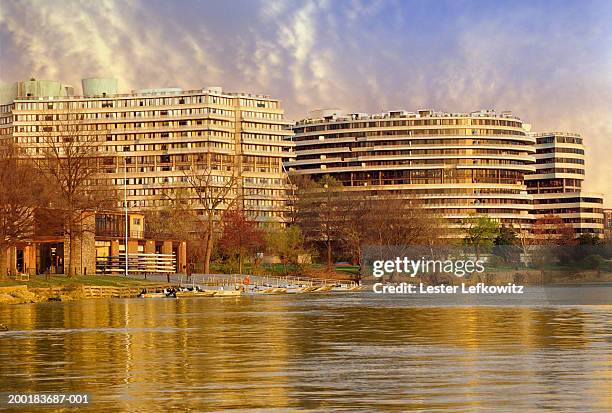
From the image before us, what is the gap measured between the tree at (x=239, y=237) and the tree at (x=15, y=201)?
5941 centimetres

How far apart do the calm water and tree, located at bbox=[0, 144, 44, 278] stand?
37.0 m

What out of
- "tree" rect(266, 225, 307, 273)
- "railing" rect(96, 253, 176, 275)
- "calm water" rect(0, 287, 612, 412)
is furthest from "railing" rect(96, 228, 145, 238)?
"calm water" rect(0, 287, 612, 412)

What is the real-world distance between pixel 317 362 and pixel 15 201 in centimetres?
7039

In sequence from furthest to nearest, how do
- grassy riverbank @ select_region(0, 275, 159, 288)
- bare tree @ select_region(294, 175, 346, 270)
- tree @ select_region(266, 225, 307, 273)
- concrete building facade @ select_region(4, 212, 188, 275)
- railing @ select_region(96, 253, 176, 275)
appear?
1. bare tree @ select_region(294, 175, 346, 270)
2. tree @ select_region(266, 225, 307, 273)
3. railing @ select_region(96, 253, 176, 275)
4. concrete building facade @ select_region(4, 212, 188, 275)
5. grassy riverbank @ select_region(0, 275, 159, 288)

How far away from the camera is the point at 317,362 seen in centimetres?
3659

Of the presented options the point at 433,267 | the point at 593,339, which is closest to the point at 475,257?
the point at 433,267

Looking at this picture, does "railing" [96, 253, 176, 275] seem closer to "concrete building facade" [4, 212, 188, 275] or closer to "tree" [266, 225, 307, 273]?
"concrete building facade" [4, 212, 188, 275]

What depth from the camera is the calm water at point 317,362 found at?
26.8 m

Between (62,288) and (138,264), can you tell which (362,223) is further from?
(62,288)

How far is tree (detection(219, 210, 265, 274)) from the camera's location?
561 ft

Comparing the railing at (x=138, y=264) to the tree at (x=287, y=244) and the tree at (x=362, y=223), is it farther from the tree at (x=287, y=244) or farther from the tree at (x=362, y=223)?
the tree at (x=362, y=223)

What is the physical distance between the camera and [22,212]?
10525cm

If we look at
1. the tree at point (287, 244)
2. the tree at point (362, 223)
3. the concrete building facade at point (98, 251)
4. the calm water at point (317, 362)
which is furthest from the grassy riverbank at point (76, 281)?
the tree at point (362, 223)

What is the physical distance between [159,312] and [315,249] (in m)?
114
